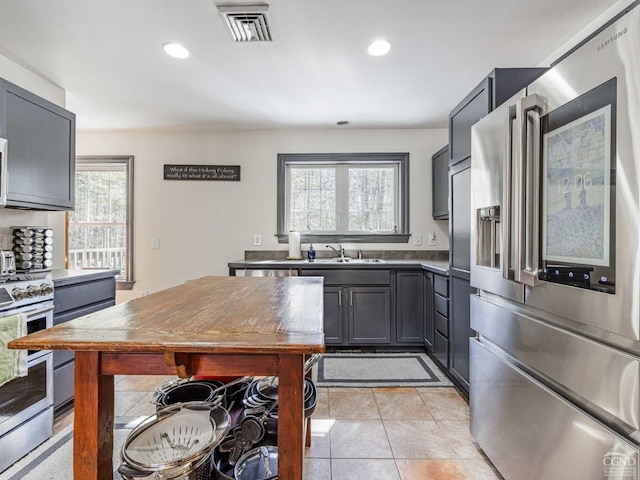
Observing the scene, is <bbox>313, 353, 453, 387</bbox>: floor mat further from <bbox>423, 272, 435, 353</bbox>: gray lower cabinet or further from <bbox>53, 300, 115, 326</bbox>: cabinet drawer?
<bbox>53, 300, 115, 326</bbox>: cabinet drawer

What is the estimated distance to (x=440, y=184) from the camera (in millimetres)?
3490

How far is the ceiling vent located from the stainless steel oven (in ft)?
6.06

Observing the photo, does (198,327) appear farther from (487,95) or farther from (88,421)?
(487,95)

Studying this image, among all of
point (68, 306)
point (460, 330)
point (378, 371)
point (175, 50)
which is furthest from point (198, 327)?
point (378, 371)

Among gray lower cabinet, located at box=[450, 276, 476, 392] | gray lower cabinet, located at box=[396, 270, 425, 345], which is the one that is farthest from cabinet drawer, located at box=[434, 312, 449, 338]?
gray lower cabinet, located at box=[396, 270, 425, 345]

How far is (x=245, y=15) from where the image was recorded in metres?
→ 1.84

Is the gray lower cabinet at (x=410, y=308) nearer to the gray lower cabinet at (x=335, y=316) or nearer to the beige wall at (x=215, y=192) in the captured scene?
the gray lower cabinet at (x=335, y=316)

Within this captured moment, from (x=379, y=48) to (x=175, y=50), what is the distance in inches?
54.6

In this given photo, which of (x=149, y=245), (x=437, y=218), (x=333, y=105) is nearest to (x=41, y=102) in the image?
(x=149, y=245)

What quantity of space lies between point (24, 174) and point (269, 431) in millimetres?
2291

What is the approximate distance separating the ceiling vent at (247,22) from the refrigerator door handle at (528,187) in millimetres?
1467

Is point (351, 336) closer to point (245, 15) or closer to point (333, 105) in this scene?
point (333, 105)

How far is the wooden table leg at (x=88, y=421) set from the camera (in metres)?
0.87

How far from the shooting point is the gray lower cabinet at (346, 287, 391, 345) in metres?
3.18
